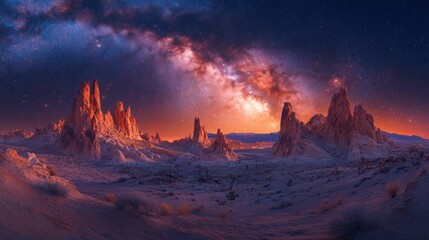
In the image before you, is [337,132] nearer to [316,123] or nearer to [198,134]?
[316,123]

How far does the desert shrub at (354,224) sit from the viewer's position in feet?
28.9

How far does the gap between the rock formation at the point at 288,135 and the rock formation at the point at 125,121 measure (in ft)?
151

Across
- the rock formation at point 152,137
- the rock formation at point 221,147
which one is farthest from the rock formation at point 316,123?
the rock formation at point 152,137

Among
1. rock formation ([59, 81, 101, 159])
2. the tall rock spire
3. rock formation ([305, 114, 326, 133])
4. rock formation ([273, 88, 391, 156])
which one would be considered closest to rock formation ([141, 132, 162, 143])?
the tall rock spire

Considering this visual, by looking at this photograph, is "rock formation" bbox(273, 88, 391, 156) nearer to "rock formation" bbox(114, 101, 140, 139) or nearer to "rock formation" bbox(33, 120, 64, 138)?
"rock formation" bbox(114, 101, 140, 139)

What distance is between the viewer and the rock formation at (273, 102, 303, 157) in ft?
208

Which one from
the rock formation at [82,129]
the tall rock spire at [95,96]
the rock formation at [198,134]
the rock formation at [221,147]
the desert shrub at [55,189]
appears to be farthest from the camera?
the rock formation at [198,134]

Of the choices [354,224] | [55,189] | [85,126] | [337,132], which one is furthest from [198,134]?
[354,224]

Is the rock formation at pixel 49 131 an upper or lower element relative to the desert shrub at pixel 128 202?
upper

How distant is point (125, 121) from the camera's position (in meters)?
96.3

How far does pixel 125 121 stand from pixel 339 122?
200ft

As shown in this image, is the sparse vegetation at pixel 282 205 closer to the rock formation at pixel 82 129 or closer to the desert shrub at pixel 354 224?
the desert shrub at pixel 354 224

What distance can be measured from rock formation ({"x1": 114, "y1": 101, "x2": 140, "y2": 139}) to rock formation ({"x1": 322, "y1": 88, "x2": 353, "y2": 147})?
55105 mm

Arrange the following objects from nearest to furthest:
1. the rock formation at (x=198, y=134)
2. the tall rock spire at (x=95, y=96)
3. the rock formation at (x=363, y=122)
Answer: the rock formation at (x=363, y=122) → the tall rock spire at (x=95, y=96) → the rock formation at (x=198, y=134)
